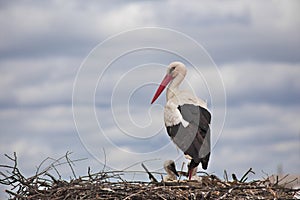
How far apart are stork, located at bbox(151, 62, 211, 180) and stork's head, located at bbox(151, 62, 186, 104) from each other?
7.6 inches

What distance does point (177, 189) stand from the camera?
5.94 m

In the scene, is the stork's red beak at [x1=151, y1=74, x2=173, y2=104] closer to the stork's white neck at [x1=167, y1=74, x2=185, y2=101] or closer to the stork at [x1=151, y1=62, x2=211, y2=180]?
the stork's white neck at [x1=167, y1=74, x2=185, y2=101]

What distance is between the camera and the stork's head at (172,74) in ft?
26.9

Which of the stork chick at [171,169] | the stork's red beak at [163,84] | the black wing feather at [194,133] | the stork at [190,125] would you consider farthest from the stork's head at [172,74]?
the stork chick at [171,169]

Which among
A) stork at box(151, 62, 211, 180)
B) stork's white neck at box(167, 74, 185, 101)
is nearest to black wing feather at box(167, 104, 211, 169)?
stork at box(151, 62, 211, 180)

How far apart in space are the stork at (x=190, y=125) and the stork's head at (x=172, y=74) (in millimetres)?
194

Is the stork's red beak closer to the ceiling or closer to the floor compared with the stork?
closer to the ceiling

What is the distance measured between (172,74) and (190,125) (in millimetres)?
780

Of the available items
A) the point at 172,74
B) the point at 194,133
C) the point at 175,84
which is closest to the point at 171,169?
the point at 194,133

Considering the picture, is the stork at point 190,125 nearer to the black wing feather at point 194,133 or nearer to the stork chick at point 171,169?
the black wing feather at point 194,133

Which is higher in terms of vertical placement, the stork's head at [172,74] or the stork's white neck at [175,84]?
the stork's head at [172,74]

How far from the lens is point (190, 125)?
7.71m

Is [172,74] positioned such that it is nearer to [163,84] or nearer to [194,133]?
[163,84]

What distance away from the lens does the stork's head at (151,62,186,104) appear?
323 inches
